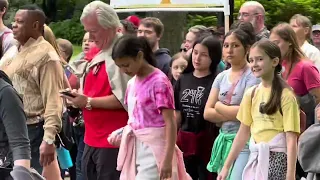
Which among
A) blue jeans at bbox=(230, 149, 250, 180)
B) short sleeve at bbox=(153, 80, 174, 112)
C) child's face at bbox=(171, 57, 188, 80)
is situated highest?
short sleeve at bbox=(153, 80, 174, 112)

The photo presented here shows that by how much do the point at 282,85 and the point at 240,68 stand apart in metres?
0.72

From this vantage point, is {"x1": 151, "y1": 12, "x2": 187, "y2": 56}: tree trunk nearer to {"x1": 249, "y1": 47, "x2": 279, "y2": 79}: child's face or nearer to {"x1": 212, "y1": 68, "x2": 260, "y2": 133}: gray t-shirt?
{"x1": 212, "y1": 68, "x2": 260, "y2": 133}: gray t-shirt

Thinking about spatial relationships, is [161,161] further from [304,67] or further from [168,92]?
[304,67]

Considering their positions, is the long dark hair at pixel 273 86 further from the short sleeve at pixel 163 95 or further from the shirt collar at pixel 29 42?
the shirt collar at pixel 29 42

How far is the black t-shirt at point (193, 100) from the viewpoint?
254 inches

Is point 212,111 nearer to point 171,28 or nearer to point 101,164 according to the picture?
point 101,164

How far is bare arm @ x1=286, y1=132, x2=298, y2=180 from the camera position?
5270mm

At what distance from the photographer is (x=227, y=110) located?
19.6 feet

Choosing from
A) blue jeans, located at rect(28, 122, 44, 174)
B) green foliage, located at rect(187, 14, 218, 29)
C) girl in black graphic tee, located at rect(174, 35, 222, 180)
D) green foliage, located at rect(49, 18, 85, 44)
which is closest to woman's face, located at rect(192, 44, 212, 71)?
girl in black graphic tee, located at rect(174, 35, 222, 180)

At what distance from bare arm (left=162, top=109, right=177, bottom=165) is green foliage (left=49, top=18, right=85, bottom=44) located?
1647 centimetres

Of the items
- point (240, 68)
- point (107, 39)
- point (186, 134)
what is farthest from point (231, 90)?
point (107, 39)

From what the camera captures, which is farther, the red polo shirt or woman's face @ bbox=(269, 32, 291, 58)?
woman's face @ bbox=(269, 32, 291, 58)

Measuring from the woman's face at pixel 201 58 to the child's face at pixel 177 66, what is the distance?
0.55m

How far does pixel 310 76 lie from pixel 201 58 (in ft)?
3.16
